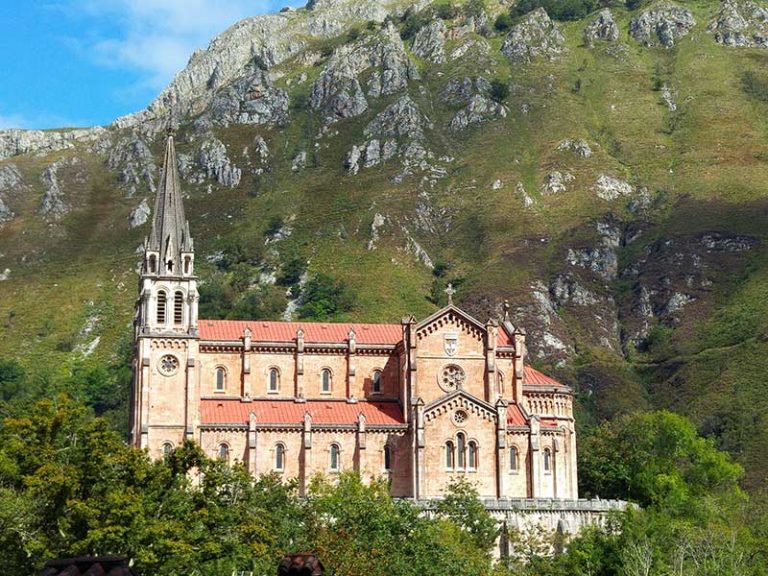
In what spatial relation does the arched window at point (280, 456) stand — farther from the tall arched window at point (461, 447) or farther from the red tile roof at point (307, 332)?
the tall arched window at point (461, 447)

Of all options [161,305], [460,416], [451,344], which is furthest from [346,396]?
[161,305]

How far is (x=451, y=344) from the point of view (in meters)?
105

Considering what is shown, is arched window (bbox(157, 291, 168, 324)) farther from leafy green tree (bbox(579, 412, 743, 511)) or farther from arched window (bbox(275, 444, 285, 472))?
leafy green tree (bbox(579, 412, 743, 511))

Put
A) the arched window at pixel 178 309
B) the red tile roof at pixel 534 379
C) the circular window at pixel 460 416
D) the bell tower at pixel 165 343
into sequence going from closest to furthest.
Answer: the bell tower at pixel 165 343
the circular window at pixel 460 416
the arched window at pixel 178 309
the red tile roof at pixel 534 379

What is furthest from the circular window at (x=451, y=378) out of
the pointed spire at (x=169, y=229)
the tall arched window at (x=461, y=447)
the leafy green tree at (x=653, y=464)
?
the pointed spire at (x=169, y=229)

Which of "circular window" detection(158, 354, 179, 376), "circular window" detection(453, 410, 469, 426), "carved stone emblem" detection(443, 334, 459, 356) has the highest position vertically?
"carved stone emblem" detection(443, 334, 459, 356)

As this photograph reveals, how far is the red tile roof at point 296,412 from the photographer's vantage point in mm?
101062

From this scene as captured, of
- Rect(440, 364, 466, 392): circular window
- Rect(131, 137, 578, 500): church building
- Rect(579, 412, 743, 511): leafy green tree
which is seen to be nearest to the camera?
Rect(131, 137, 578, 500): church building

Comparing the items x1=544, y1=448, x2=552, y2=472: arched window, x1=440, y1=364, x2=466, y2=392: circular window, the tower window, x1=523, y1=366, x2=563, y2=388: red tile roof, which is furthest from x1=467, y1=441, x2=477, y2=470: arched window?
x1=523, y1=366, x2=563, y2=388: red tile roof

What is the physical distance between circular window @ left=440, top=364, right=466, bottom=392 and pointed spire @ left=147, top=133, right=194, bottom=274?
72.6ft

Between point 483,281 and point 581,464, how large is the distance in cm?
8080

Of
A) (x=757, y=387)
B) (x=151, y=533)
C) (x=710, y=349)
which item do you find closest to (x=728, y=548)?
(x=151, y=533)

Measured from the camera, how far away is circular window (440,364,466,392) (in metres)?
104

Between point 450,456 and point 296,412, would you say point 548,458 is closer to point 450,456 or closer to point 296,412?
point 450,456
